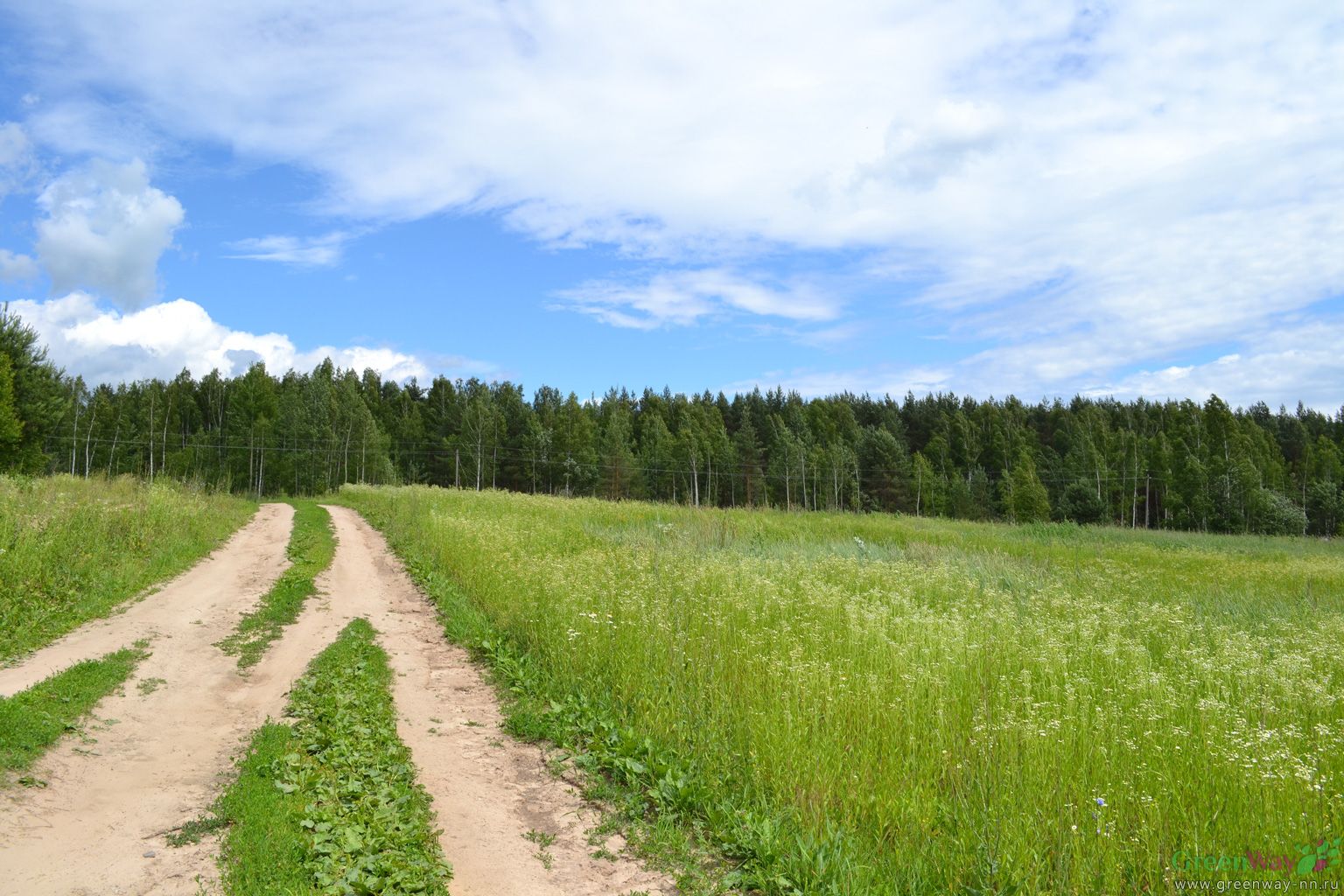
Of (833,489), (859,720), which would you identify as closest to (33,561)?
(859,720)

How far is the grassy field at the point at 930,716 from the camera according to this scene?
13.6ft

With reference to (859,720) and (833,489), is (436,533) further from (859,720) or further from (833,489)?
(833,489)

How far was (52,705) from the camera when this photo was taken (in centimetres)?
690

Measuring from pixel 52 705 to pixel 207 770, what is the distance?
2.32 metres

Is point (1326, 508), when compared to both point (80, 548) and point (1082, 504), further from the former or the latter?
point (80, 548)

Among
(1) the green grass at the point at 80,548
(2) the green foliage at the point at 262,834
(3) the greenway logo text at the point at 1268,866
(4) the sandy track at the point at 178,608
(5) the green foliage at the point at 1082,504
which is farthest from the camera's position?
(5) the green foliage at the point at 1082,504

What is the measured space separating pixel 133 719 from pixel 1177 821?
8.92 m

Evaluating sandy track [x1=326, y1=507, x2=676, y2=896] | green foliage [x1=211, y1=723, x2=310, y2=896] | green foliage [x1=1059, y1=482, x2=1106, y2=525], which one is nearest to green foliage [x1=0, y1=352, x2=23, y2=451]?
sandy track [x1=326, y1=507, x2=676, y2=896]

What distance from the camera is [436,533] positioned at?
18.1 m

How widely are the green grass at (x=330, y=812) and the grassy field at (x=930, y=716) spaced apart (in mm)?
1573

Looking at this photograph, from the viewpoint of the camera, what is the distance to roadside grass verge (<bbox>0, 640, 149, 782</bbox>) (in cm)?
585

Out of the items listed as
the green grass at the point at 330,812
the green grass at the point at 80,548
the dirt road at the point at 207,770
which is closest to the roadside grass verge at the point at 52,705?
the dirt road at the point at 207,770

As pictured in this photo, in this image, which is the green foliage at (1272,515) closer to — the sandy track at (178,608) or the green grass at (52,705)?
the sandy track at (178,608)

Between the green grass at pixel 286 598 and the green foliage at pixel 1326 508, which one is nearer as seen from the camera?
the green grass at pixel 286 598
